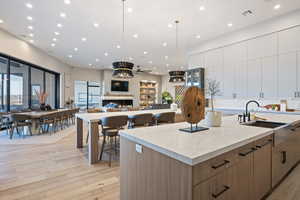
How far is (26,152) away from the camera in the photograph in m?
3.53

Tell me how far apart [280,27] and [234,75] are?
5.64 feet

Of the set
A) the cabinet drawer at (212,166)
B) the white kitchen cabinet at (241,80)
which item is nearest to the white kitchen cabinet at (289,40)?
the white kitchen cabinet at (241,80)

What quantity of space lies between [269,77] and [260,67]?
0.40 metres

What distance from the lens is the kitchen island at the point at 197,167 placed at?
98 centimetres

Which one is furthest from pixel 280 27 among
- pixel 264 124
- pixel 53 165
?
pixel 53 165

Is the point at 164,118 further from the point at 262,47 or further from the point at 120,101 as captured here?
the point at 120,101

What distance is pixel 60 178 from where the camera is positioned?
93.4 inches

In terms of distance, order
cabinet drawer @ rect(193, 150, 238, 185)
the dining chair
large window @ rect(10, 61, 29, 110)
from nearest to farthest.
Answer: cabinet drawer @ rect(193, 150, 238, 185)
the dining chair
large window @ rect(10, 61, 29, 110)

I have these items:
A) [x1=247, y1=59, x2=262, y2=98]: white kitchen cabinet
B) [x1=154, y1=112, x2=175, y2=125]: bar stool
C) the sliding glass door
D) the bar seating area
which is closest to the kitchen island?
the bar seating area

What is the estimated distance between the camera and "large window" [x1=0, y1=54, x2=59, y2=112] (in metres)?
5.84

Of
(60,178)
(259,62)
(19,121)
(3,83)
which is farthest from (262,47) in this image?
(3,83)

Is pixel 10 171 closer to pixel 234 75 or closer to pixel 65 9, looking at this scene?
pixel 65 9

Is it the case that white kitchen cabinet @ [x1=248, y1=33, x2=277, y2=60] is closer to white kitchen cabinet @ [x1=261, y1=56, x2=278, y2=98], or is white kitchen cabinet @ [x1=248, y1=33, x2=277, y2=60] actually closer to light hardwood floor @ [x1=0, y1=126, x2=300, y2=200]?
white kitchen cabinet @ [x1=261, y1=56, x2=278, y2=98]

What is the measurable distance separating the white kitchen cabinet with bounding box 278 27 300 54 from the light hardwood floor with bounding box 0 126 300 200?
10.6 feet
